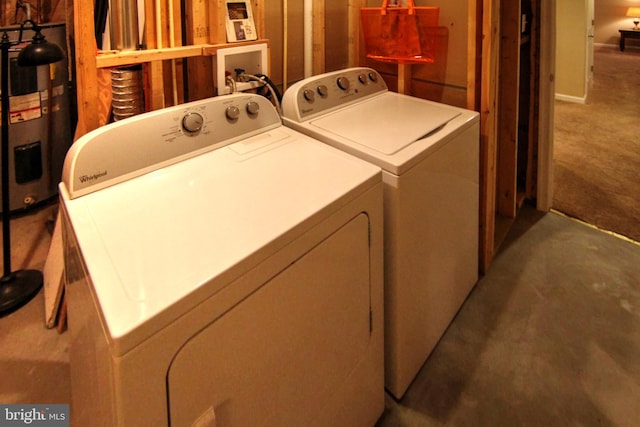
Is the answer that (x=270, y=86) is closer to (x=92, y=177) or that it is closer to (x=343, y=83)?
(x=343, y=83)

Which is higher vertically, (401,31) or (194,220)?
(401,31)

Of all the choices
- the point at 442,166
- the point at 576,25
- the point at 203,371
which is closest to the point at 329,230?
the point at 203,371

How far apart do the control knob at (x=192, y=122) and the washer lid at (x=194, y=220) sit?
0.09m

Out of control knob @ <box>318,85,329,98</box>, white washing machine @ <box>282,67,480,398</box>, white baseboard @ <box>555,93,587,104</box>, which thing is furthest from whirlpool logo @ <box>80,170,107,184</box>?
white baseboard @ <box>555,93,587,104</box>

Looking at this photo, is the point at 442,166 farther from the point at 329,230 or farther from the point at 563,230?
the point at 563,230

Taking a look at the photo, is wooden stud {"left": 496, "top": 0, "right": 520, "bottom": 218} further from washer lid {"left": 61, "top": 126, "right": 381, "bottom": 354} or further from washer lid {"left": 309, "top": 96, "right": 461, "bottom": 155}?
washer lid {"left": 61, "top": 126, "right": 381, "bottom": 354}

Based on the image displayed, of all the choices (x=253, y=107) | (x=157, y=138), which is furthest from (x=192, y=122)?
(x=253, y=107)

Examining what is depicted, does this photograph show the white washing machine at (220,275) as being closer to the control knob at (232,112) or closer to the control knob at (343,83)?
the control knob at (232,112)

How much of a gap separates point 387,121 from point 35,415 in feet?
5.38

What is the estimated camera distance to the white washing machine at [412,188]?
1.46 meters

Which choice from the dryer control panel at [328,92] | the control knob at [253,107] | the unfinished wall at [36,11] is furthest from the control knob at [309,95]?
the unfinished wall at [36,11]

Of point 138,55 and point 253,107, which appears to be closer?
point 138,55

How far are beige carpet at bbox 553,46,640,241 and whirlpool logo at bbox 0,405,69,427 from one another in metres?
2.88

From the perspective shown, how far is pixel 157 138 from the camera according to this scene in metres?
1.35
